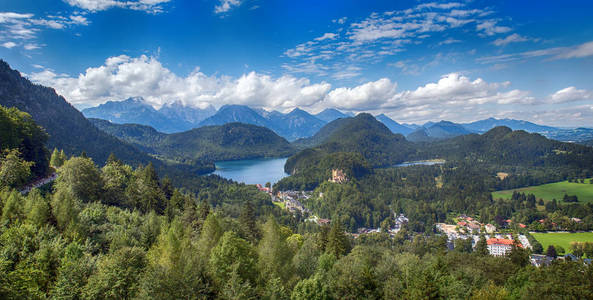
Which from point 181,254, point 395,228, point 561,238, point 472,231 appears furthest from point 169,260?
point 561,238

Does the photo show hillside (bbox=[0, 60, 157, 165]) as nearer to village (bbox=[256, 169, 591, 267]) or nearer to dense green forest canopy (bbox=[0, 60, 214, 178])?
dense green forest canopy (bbox=[0, 60, 214, 178])

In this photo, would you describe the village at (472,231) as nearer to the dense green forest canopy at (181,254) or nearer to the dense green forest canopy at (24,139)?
the dense green forest canopy at (181,254)

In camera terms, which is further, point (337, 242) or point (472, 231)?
point (472, 231)

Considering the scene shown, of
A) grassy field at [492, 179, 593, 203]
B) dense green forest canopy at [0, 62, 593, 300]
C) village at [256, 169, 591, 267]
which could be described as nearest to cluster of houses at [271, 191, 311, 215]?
village at [256, 169, 591, 267]

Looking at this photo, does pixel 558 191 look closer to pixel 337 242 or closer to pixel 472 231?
pixel 472 231

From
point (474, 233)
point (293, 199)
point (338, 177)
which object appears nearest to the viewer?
point (474, 233)

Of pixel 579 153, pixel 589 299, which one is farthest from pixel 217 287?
pixel 579 153

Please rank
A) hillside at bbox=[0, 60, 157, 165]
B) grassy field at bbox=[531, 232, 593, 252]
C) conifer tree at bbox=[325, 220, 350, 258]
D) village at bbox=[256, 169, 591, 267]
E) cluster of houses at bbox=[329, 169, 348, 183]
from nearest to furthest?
conifer tree at bbox=[325, 220, 350, 258]
village at bbox=[256, 169, 591, 267]
grassy field at bbox=[531, 232, 593, 252]
hillside at bbox=[0, 60, 157, 165]
cluster of houses at bbox=[329, 169, 348, 183]
